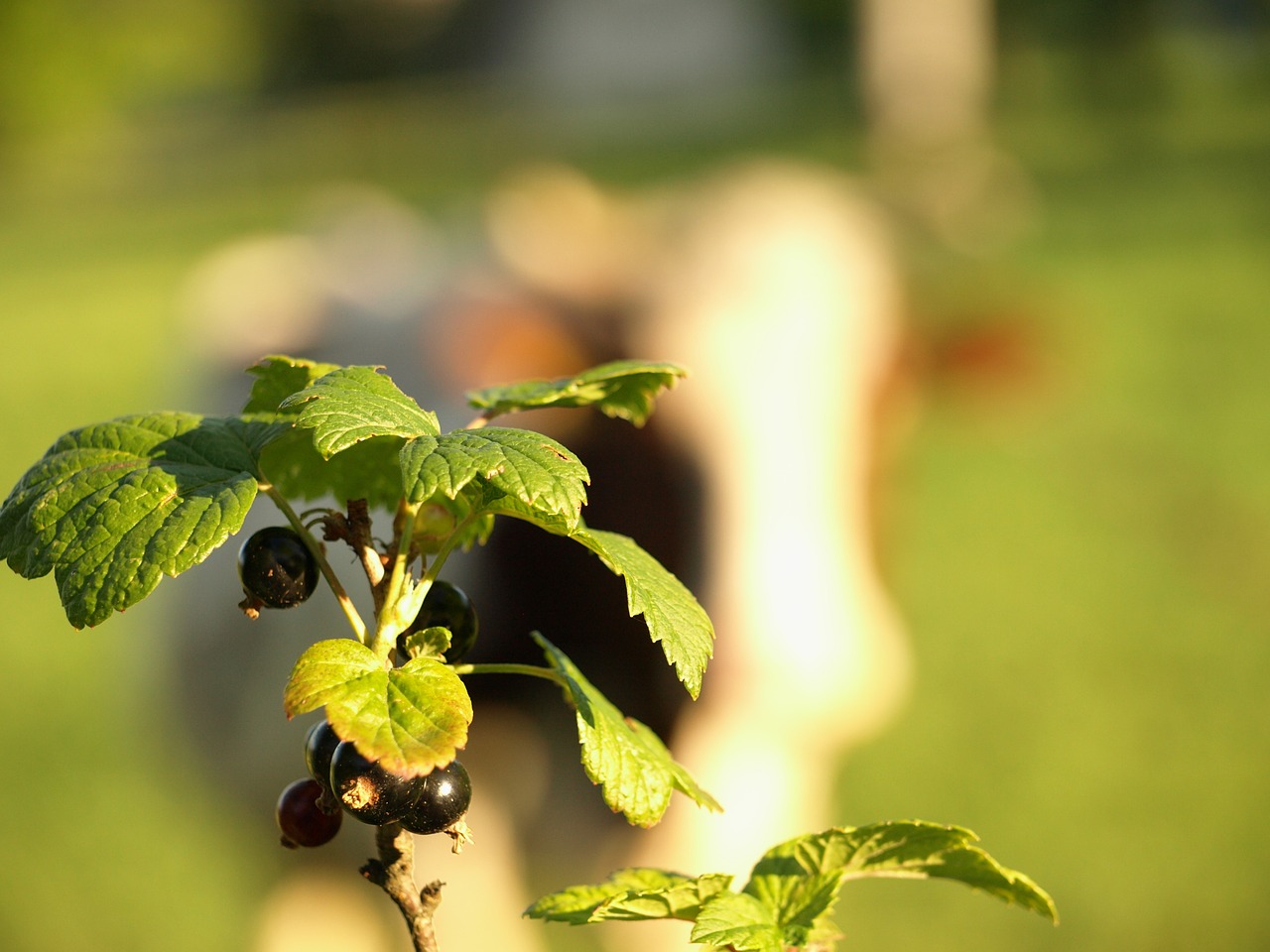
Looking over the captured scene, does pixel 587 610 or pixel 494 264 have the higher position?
pixel 494 264

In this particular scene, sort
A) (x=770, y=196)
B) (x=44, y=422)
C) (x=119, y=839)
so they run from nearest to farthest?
(x=770, y=196) < (x=119, y=839) < (x=44, y=422)

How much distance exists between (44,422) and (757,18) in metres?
24.4

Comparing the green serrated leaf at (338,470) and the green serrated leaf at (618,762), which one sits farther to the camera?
the green serrated leaf at (338,470)

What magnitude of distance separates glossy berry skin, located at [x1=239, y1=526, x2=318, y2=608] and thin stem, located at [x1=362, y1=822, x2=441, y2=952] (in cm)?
13

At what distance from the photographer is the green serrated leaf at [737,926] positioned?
2.03 feet

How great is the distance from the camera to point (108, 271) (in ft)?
63.3

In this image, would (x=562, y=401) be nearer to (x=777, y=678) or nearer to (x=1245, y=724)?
(x=777, y=678)

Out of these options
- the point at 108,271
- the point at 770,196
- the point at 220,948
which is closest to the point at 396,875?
the point at 770,196


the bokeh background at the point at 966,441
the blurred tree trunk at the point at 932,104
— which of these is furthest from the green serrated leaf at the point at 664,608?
the blurred tree trunk at the point at 932,104

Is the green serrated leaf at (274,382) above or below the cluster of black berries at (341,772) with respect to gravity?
above

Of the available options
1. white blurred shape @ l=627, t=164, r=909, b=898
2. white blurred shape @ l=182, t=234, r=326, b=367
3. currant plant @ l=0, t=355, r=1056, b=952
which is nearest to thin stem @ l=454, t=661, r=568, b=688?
currant plant @ l=0, t=355, r=1056, b=952

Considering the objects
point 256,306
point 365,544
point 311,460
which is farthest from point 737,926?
point 256,306

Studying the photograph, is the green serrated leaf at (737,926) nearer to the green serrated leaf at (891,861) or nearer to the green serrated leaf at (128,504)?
the green serrated leaf at (891,861)

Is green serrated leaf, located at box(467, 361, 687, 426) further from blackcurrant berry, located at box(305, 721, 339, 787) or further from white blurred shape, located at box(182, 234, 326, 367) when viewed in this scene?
white blurred shape, located at box(182, 234, 326, 367)
